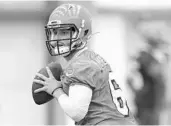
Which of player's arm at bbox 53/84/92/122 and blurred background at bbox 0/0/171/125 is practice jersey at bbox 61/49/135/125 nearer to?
player's arm at bbox 53/84/92/122

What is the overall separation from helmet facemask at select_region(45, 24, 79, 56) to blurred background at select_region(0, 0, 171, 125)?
11.3ft

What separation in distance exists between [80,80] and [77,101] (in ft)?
0.45

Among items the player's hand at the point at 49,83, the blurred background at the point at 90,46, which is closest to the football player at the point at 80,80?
the player's hand at the point at 49,83

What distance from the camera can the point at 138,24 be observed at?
1157cm

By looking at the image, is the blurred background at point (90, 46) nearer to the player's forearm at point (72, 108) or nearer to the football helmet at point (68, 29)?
the football helmet at point (68, 29)

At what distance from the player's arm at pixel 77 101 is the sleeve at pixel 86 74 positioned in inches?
1.2

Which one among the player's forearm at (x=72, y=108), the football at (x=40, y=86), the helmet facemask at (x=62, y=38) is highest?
the helmet facemask at (x=62, y=38)

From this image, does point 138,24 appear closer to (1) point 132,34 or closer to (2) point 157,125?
(1) point 132,34

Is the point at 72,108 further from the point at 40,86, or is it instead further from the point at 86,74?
the point at 40,86

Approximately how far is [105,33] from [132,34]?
2.01 metres

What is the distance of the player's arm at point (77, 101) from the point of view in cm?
396

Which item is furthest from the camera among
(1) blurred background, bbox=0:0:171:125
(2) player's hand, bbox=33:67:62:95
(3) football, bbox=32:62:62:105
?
(1) blurred background, bbox=0:0:171:125

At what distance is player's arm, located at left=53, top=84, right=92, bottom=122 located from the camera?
3.96 metres

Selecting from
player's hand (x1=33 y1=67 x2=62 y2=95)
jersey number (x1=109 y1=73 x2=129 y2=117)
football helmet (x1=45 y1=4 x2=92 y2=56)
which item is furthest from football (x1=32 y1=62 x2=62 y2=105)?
jersey number (x1=109 y1=73 x2=129 y2=117)
